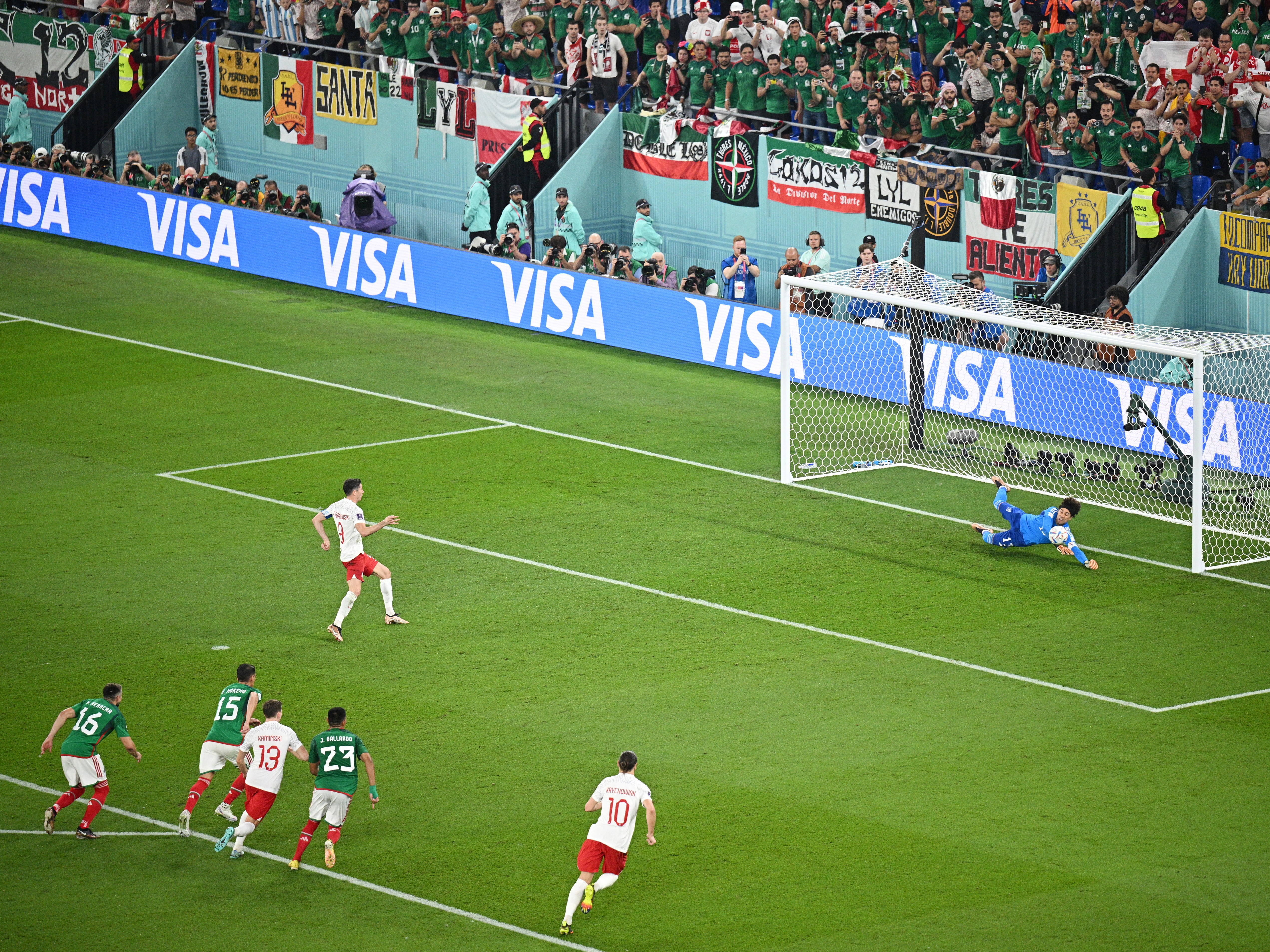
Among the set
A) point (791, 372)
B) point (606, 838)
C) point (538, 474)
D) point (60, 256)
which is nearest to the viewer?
point (606, 838)

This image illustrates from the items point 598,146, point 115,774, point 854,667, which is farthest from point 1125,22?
point 115,774

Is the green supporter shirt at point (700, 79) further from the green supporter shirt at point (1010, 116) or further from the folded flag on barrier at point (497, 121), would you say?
the green supporter shirt at point (1010, 116)

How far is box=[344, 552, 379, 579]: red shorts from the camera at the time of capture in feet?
68.7

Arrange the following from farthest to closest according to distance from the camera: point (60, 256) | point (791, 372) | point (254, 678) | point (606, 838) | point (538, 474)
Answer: point (60, 256) < point (791, 372) < point (538, 474) < point (254, 678) < point (606, 838)

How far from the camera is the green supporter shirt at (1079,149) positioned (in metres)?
30.7

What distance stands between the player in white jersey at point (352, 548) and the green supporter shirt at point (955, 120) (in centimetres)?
1498

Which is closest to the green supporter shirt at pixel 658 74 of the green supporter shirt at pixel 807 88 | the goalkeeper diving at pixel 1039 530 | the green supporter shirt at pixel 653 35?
the green supporter shirt at pixel 653 35

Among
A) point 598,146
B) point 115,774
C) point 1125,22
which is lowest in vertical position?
point 115,774

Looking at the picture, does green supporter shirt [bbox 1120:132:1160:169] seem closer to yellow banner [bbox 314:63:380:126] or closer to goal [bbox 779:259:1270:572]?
goal [bbox 779:259:1270:572]

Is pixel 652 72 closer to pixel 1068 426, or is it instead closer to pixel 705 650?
pixel 1068 426

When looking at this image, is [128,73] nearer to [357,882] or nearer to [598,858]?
[357,882]

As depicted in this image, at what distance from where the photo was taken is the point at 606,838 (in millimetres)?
14805

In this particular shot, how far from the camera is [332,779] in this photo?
51.4 feet

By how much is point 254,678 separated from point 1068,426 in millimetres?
12585
